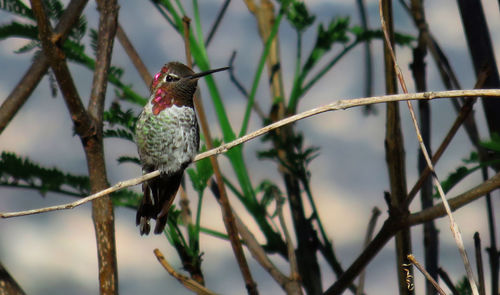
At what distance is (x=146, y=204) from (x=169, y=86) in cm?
71

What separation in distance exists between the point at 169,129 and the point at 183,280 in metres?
0.74

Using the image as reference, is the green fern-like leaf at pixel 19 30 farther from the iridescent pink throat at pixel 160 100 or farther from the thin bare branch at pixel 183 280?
the thin bare branch at pixel 183 280

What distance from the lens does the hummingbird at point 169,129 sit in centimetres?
237

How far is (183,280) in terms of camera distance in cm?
208

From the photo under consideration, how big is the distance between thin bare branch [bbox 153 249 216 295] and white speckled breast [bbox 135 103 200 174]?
376 millimetres

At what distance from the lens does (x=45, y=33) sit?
5.81 feet

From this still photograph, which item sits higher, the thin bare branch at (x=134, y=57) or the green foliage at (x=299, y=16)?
the green foliage at (x=299, y=16)

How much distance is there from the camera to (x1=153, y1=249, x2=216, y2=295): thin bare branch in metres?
2.07

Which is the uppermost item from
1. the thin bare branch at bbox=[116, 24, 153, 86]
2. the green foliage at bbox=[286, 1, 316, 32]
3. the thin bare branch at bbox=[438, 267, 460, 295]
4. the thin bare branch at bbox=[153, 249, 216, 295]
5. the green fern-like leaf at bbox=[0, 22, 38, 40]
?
the green foliage at bbox=[286, 1, 316, 32]

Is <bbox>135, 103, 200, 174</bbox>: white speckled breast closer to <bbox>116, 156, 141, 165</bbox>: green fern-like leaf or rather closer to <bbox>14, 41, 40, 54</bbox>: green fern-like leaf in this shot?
<bbox>116, 156, 141, 165</bbox>: green fern-like leaf

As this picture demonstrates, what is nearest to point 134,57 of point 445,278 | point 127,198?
point 127,198

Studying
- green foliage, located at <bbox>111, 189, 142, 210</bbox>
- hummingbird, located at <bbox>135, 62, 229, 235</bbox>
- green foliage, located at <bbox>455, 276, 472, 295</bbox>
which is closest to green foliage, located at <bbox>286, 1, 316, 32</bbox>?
hummingbird, located at <bbox>135, 62, 229, 235</bbox>

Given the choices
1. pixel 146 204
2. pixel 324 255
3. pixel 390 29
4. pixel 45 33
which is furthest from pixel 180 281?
pixel 390 29

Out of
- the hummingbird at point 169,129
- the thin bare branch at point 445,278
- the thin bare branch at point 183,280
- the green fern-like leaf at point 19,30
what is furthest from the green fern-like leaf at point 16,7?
the thin bare branch at point 445,278
